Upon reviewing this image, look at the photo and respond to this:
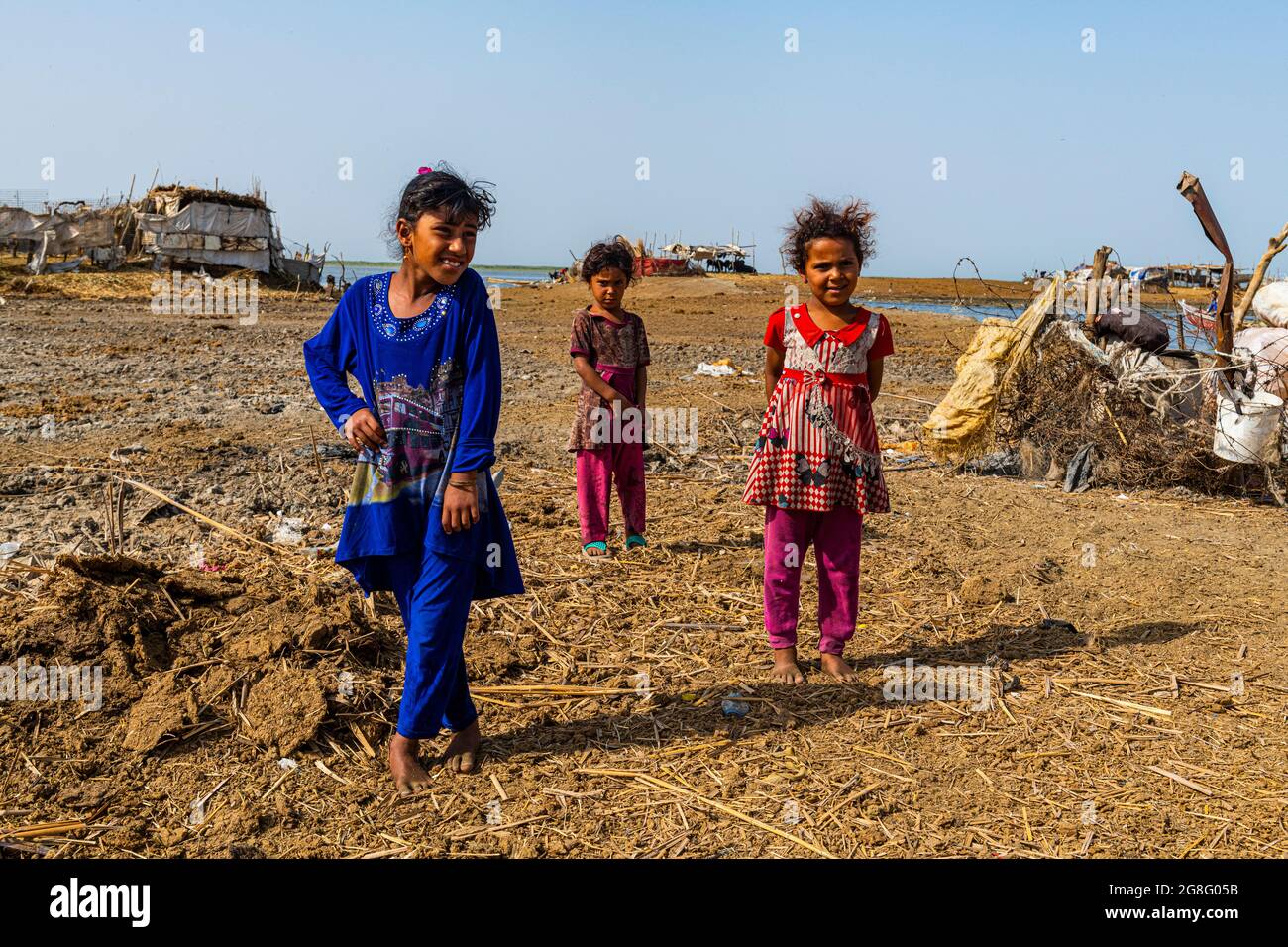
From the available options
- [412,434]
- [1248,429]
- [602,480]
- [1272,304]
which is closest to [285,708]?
[412,434]

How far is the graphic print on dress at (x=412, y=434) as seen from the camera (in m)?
2.98

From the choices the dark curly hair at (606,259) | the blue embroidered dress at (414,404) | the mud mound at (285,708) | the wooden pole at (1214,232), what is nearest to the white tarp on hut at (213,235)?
the dark curly hair at (606,259)

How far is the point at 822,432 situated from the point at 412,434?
1583 millimetres

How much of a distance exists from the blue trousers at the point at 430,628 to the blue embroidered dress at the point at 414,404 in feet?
0.16

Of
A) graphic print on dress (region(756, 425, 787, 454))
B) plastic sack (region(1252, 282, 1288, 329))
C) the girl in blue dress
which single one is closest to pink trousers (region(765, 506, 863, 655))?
graphic print on dress (region(756, 425, 787, 454))

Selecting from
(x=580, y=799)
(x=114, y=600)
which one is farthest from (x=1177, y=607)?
(x=114, y=600)

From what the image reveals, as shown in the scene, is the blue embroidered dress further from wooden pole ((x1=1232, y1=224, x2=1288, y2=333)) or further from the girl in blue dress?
wooden pole ((x1=1232, y1=224, x2=1288, y2=333))

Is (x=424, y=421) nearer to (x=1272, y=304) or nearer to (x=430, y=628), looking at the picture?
(x=430, y=628)

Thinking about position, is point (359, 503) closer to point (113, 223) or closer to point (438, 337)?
point (438, 337)

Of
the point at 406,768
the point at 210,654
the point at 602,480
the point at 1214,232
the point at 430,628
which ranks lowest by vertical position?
the point at 406,768

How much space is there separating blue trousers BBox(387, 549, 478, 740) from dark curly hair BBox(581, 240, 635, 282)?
268cm

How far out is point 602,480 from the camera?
5555 millimetres

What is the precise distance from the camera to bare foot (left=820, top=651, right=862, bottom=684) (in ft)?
13.1
